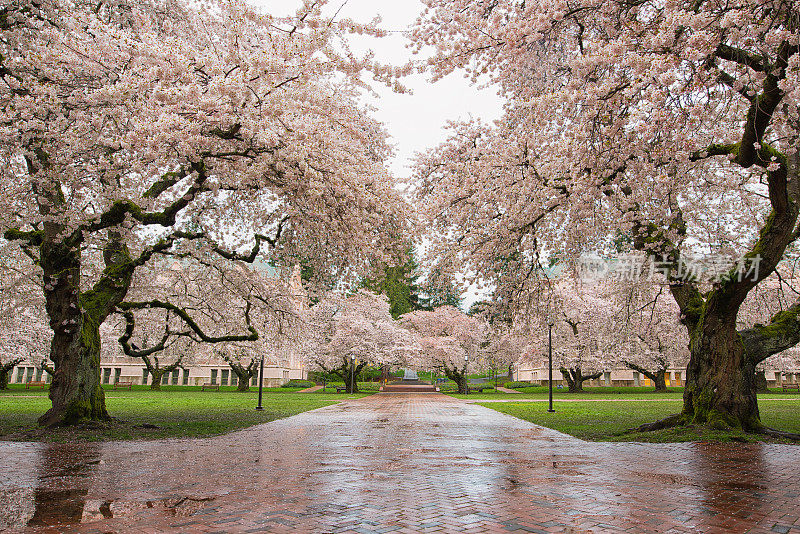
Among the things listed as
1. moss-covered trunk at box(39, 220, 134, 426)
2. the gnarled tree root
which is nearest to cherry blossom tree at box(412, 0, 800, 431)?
the gnarled tree root

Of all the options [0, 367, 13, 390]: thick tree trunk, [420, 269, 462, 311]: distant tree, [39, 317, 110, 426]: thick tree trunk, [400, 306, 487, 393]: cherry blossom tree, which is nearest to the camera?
[39, 317, 110, 426]: thick tree trunk

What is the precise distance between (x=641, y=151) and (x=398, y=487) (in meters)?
5.80

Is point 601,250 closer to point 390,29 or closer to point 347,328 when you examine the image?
point 390,29

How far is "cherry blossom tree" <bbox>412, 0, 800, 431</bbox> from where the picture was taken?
20.2 feet

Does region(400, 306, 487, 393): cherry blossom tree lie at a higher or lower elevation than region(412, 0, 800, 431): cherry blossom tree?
lower

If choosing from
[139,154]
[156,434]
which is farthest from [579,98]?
[156,434]

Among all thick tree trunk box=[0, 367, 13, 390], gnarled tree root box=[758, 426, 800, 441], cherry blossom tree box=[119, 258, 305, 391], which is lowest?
thick tree trunk box=[0, 367, 13, 390]

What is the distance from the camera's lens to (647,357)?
38.7m

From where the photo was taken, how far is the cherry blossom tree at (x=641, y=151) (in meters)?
6.14

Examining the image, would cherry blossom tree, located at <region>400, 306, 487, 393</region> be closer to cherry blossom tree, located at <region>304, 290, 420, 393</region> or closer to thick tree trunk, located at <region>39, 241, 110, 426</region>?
cherry blossom tree, located at <region>304, 290, 420, 393</region>

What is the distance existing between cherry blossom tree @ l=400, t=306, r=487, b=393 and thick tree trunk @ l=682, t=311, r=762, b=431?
30567 mm

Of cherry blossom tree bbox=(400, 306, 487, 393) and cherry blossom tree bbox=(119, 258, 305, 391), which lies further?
cherry blossom tree bbox=(400, 306, 487, 393)

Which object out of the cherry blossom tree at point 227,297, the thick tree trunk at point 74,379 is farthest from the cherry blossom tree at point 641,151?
the thick tree trunk at point 74,379

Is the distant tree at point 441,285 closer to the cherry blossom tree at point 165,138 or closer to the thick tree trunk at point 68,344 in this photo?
the cherry blossom tree at point 165,138
